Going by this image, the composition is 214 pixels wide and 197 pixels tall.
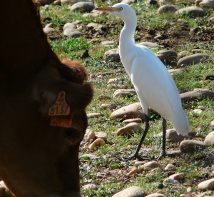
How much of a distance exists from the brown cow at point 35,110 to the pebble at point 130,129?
3.39m

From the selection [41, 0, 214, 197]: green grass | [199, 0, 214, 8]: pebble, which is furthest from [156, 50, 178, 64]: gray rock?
[199, 0, 214, 8]: pebble

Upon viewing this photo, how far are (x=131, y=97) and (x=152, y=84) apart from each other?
0.65 m

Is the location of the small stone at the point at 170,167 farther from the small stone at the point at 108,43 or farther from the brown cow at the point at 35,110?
the small stone at the point at 108,43

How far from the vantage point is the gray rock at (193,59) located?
33.5 feet

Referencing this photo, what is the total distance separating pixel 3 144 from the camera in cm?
449

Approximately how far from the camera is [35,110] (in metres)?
4.44

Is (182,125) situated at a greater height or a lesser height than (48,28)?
greater

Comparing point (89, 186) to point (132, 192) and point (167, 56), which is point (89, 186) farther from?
point (167, 56)

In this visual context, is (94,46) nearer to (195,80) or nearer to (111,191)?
(195,80)

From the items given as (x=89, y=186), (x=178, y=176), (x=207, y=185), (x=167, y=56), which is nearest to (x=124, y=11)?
(x=167, y=56)

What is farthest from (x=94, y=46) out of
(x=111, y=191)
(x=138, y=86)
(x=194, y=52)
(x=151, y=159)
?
(x=111, y=191)

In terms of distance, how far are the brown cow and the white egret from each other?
3.23 meters

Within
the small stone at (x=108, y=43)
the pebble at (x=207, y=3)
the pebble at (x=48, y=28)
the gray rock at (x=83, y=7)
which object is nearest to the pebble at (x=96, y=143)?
the small stone at (x=108, y=43)

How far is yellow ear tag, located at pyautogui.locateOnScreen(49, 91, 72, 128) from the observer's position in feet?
14.0
